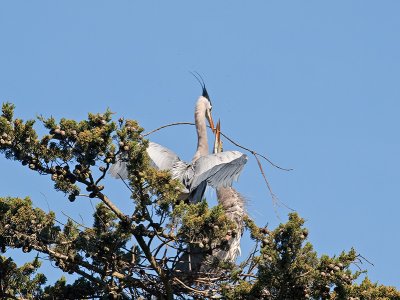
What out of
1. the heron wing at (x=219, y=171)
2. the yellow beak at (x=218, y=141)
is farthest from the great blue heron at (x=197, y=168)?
the yellow beak at (x=218, y=141)

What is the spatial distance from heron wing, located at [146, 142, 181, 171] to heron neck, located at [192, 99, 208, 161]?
0.53 metres

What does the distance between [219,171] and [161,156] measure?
2.93 ft

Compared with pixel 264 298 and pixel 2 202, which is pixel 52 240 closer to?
pixel 2 202

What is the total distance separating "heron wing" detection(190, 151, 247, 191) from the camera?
14203mm

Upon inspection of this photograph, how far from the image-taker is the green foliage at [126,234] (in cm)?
1138

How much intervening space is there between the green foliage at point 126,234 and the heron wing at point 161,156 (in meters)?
2.41

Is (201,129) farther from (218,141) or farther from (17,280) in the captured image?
(17,280)

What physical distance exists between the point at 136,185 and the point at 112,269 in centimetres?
111

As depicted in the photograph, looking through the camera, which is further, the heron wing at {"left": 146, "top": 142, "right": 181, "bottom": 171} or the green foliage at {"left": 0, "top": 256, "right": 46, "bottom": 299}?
the heron wing at {"left": 146, "top": 142, "right": 181, "bottom": 171}

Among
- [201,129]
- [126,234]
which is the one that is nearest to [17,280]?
[126,234]

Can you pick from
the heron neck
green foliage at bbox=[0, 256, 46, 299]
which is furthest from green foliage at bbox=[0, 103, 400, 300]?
the heron neck

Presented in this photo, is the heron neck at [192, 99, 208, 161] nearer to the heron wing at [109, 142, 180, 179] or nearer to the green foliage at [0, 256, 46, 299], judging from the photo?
the heron wing at [109, 142, 180, 179]

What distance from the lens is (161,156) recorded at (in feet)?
48.5

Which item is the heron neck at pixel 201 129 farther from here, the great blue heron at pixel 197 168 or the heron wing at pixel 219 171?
the heron wing at pixel 219 171
